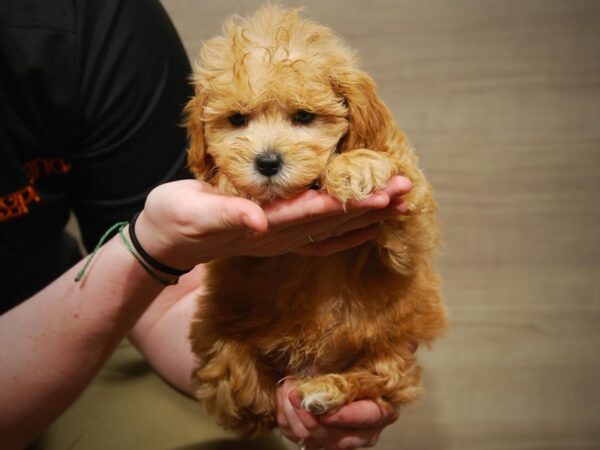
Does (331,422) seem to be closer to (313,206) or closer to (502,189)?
(313,206)

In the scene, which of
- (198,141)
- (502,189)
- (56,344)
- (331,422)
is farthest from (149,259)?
(502,189)

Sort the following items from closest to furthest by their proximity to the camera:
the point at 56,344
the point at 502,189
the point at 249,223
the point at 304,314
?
the point at 249,223
the point at 304,314
the point at 56,344
the point at 502,189

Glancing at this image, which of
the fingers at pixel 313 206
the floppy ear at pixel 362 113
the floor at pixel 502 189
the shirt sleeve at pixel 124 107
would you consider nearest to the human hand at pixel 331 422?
the fingers at pixel 313 206

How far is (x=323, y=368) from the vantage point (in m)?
1.13

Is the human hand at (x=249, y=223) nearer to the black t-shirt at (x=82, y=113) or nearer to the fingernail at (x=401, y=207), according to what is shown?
the fingernail at (x=401, y=207)

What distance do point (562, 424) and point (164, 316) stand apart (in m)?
1.39

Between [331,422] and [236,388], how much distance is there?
0.60 feet

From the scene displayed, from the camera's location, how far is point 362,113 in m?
0.99

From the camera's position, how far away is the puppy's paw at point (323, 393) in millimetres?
1042

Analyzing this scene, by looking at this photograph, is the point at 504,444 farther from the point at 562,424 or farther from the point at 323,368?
the point at 323,368

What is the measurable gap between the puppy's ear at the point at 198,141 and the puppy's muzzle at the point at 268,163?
0.59 ft

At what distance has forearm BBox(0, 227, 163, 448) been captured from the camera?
1181 mm

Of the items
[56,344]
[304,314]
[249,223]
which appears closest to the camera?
[249,223]

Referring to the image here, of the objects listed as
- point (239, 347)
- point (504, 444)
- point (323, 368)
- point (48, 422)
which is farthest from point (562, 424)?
point (48, 422)
